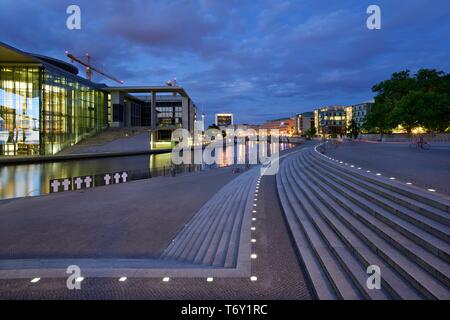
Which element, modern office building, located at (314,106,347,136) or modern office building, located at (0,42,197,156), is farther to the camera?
modern office building, located at (314,106,347,136)

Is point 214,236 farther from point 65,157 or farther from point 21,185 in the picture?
point 65,157

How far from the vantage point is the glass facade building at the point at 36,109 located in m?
38.2

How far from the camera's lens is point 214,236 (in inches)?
303

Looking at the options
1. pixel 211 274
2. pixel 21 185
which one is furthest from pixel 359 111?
pixel 211 274

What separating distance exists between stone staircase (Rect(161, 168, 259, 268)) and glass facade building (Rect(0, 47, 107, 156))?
41.3 meters

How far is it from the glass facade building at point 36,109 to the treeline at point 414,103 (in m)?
60.4

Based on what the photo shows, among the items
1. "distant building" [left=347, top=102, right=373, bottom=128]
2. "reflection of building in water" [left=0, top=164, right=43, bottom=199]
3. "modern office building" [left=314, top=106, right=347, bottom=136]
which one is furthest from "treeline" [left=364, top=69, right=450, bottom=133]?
"modern office building" [left=314, top=106, right=347, bottom=136]

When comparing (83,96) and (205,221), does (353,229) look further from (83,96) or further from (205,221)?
(83,96)

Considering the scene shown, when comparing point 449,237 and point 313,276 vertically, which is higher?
point 449,237

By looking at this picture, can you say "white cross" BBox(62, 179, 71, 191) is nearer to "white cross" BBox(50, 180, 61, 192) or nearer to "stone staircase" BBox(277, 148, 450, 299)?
"white cross" BBox(50, 180, 61, 192)

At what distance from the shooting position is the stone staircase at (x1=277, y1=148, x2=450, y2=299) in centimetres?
425

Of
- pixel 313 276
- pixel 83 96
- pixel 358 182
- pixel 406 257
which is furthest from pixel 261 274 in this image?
pixel 83 96

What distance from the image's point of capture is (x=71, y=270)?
213 inches
